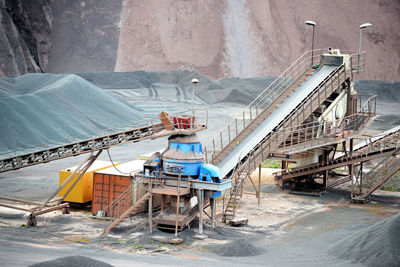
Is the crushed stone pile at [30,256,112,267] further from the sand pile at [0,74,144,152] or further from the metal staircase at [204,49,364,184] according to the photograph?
the sand pile at [0,74,144,152]

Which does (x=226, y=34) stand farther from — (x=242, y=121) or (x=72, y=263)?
(x=72, y=263)

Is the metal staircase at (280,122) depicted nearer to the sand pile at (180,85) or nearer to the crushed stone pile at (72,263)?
the crushed stone pile at (72,263)

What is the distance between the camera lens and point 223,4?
82.9 m

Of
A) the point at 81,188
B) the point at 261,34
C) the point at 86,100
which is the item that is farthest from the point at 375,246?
the point at 261,34

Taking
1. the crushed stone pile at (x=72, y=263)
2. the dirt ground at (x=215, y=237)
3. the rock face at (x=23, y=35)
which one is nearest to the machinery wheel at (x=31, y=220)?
the dirt ground at (x=215, y=237)

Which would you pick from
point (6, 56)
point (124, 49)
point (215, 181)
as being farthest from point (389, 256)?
point (124, 49)

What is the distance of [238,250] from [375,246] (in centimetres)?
442

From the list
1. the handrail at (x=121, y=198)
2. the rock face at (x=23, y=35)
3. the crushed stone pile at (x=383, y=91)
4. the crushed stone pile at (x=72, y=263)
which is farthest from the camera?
the rock face at (x=23, y=35)

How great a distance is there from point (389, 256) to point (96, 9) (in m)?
111

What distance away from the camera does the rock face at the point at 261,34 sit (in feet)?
258

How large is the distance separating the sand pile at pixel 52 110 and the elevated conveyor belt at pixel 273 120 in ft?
44.7

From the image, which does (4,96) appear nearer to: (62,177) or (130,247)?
(62,177)

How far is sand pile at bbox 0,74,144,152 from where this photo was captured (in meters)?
38.8

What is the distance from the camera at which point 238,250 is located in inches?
725
